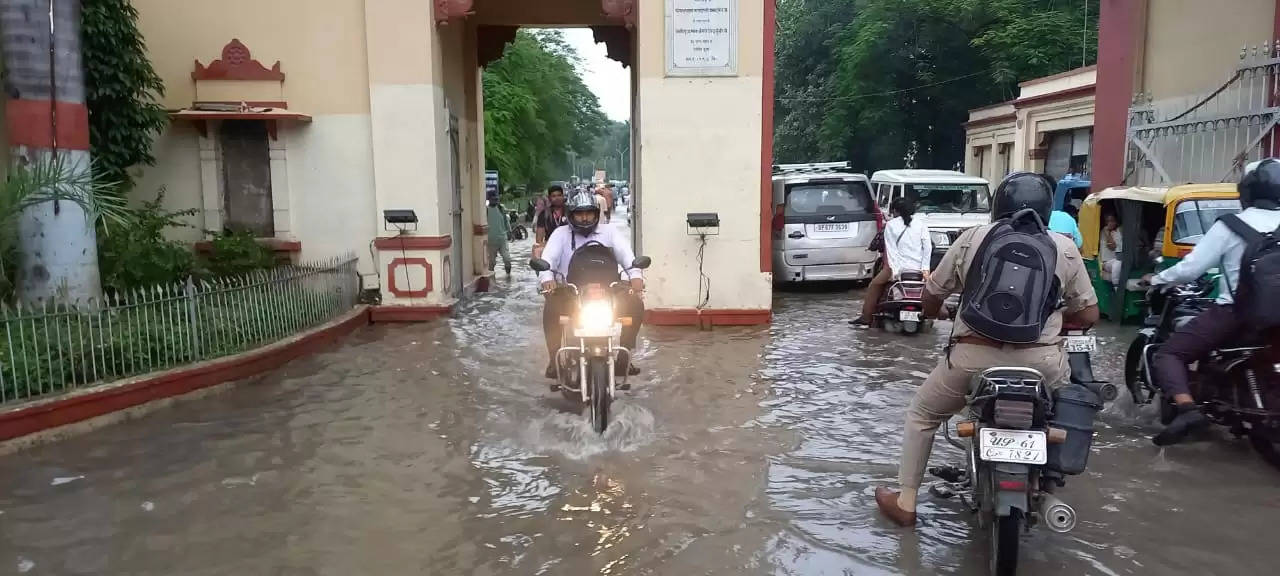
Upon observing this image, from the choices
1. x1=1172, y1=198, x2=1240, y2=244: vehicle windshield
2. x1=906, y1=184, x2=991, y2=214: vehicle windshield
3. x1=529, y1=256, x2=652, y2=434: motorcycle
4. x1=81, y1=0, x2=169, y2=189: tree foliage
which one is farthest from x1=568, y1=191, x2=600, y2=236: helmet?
x1=906, y1=184, x2=991, y2=214: vehicle windshield

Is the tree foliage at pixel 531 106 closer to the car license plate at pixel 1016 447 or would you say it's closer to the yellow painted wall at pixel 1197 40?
the yellow painted wall at pixel 1197 40

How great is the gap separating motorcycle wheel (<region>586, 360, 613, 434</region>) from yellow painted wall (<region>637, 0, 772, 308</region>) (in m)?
4.19

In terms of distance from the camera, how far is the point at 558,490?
16.0 ft

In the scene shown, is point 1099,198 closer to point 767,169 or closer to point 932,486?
point 767,169

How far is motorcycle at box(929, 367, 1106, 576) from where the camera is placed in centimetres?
357

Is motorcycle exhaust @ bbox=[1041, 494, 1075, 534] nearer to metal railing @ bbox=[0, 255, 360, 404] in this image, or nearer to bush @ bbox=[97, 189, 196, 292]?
metal railing @ bbox=[0, 255, 360, 404]

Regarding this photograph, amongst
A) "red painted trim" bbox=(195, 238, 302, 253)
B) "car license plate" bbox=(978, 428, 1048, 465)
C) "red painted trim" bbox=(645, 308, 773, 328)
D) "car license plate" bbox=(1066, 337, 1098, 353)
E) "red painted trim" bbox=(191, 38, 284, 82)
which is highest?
"red painted trim" bbox=(191, 38, 284, 82)

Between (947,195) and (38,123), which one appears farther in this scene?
(947,195)

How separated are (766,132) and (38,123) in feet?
21.8

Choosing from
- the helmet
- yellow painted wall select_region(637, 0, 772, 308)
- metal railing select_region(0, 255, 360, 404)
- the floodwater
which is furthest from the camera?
yellow painted wall select_region(637, 0, 772, 308)

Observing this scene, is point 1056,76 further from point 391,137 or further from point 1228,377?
point 1228,377

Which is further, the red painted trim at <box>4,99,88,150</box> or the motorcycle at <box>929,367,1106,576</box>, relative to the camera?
the red painted trim at <box>4,99,88,150</box>

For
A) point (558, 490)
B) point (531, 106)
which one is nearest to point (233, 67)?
point (558, 490)

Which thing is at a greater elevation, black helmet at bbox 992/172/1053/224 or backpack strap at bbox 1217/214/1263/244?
black helmet at bbox 992/172/1053/224
